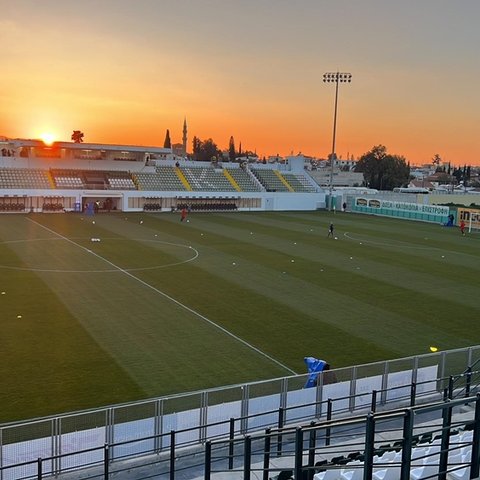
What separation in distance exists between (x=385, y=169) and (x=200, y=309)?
106 metres

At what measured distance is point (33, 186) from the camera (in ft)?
202

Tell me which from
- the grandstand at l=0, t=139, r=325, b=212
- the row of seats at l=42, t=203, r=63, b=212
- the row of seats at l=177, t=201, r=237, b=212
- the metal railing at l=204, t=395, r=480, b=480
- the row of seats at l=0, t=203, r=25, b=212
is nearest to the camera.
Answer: the metal railing at l=204, t=395, r=480, b=480

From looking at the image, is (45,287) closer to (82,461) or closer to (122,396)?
(122,396)

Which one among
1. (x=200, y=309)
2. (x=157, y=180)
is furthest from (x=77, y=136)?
(x=200, y=309)

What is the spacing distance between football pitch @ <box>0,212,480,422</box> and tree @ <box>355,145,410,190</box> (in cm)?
8100

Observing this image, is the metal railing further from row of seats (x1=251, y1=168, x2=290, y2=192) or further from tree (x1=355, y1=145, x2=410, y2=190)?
tree (x1=355, y1=145, x2=410, y2=190)

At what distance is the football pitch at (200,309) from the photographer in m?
15.3

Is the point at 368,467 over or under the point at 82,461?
over

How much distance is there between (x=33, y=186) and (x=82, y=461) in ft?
183

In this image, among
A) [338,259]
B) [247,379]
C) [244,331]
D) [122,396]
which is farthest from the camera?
[338,259]

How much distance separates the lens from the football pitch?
15297 mm

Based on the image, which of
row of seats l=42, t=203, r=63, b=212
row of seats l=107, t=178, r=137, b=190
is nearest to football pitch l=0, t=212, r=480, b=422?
row of seats l=42, t=203, r=63, b=212

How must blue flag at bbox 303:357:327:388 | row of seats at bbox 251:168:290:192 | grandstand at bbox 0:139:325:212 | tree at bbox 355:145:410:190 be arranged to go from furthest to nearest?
tree at bbox 355:145:410:190
row of seats at bbox 251:168:290:192
grandstand at bbox 0:139:325:212
blue flag at bbox 303:357:327:388

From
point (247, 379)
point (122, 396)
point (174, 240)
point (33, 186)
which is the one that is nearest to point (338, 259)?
point (174, 240)
